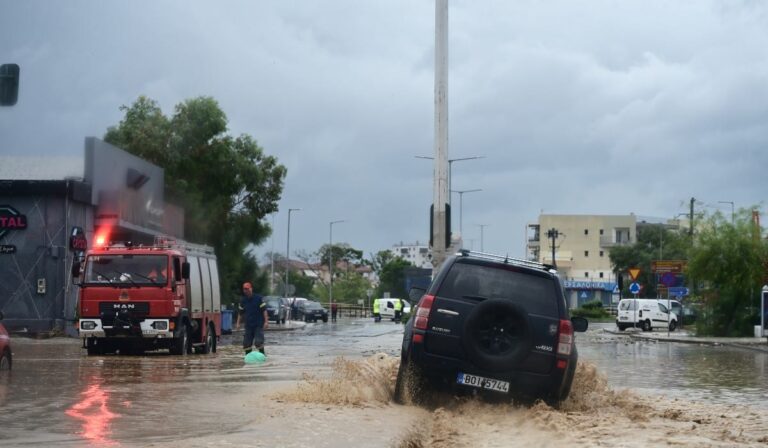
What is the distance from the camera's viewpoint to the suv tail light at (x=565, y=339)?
12.5m

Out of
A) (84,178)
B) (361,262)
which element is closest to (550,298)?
(84,178)

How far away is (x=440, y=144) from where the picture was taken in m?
27.3

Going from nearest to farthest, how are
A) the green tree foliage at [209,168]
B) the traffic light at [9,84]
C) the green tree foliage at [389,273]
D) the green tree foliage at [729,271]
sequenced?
the traffic light at [9,84] < the green tree foliage at [729,271] < the green tree foliage at [209,168] < the green tree foliage at [389,273]

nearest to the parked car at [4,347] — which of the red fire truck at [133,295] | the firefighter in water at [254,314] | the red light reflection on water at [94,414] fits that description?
the red light reflection on water at [94,414]

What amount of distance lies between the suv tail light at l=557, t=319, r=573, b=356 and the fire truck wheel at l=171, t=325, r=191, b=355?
14871 mm

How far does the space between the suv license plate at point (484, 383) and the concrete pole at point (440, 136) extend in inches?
487

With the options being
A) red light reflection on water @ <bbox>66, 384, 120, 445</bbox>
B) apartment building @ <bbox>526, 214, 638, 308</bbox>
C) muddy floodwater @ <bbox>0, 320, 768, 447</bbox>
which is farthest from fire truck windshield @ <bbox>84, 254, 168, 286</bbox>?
apartment building @ <bbox>526, 214, 638, 308</bbox>

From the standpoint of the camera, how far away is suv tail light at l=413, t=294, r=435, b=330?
41.3ft

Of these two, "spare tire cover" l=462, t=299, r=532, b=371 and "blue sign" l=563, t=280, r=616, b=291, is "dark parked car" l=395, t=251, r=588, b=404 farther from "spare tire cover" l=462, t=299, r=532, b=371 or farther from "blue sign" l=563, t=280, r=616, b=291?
"blue sign" l=563, t=280, r=616, b=291

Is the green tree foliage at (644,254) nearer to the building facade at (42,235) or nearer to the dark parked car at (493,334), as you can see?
the building facade at (42,235)

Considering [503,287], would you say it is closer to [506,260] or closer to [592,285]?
[506,260]

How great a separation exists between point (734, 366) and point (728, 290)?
846 inches

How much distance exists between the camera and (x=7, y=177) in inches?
1527

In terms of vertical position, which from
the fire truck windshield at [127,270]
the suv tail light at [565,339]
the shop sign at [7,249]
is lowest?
the suv tail light at [565,339]
